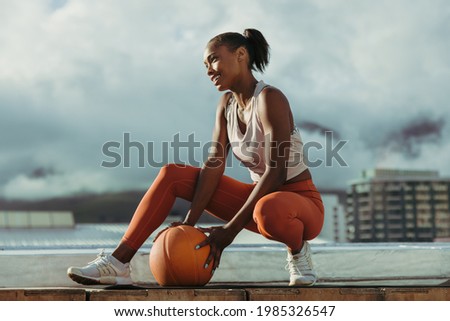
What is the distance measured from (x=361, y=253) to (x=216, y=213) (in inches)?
54.2

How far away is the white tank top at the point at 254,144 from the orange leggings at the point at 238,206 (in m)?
0.10

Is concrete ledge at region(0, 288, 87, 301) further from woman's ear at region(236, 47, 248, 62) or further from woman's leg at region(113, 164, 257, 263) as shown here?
woman's ear at region(236, 47, 248, 62)

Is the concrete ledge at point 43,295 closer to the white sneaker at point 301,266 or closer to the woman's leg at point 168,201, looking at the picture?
the woman's leg at point 168,201

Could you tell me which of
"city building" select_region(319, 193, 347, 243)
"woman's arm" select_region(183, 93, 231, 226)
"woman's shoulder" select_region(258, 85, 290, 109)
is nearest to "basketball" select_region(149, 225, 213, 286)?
"woman's arm" select_region(183, 93, 231, 226)

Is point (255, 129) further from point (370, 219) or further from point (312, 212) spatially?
point (370, 219)

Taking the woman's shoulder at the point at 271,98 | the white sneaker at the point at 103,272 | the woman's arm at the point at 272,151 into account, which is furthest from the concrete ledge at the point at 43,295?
the woman's shoulder at the point at 271,98

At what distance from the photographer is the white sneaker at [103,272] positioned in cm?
391

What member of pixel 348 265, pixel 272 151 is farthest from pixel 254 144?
pixel 348 265

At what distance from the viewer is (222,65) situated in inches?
161

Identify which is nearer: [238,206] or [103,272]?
[103,272]

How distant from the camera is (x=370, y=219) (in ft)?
519

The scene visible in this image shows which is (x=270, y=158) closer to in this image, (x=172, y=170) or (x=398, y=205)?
(x=172, y=170)

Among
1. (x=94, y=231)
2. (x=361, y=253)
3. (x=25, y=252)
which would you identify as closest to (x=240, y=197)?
(x=361, y=253)

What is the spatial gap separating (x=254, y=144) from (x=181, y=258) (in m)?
0.78
